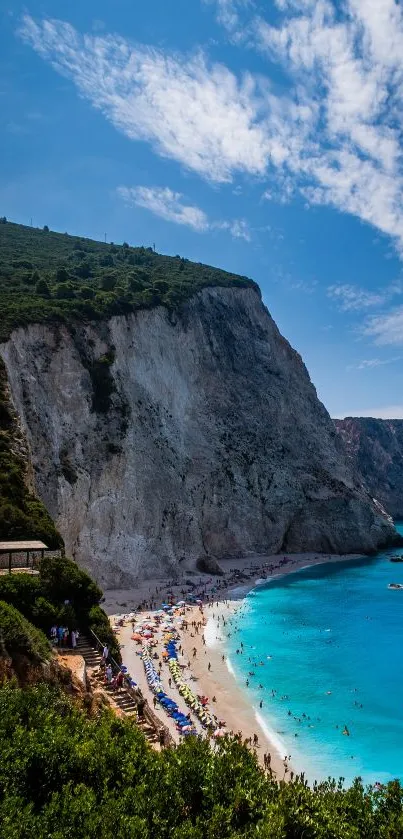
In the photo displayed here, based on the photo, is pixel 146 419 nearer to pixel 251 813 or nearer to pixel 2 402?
pixel 2 402

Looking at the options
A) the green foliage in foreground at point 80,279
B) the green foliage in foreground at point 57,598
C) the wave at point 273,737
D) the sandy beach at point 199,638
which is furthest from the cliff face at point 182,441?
the wave at point 273,737

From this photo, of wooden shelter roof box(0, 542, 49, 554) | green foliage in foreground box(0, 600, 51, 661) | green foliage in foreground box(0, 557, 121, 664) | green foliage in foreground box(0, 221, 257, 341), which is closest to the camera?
green foliage in foreground box(0, 600, 51, 661)

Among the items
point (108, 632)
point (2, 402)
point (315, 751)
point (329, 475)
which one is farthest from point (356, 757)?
point (329, 475)

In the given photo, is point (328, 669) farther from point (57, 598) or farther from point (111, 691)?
point (57, 598)

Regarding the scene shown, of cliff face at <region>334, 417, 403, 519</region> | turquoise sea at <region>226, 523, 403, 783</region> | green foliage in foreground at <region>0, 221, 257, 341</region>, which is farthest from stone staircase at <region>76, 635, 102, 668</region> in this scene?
cliff face at <region>334, 417, 403, 519</region>

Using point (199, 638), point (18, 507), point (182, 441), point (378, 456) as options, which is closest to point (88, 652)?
point (18, 507)

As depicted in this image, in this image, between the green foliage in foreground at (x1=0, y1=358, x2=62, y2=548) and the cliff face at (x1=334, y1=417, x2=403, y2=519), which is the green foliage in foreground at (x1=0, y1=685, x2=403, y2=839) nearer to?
the green foliage in foreground at (x1=0, y1=358, x2=62, y2=548)
